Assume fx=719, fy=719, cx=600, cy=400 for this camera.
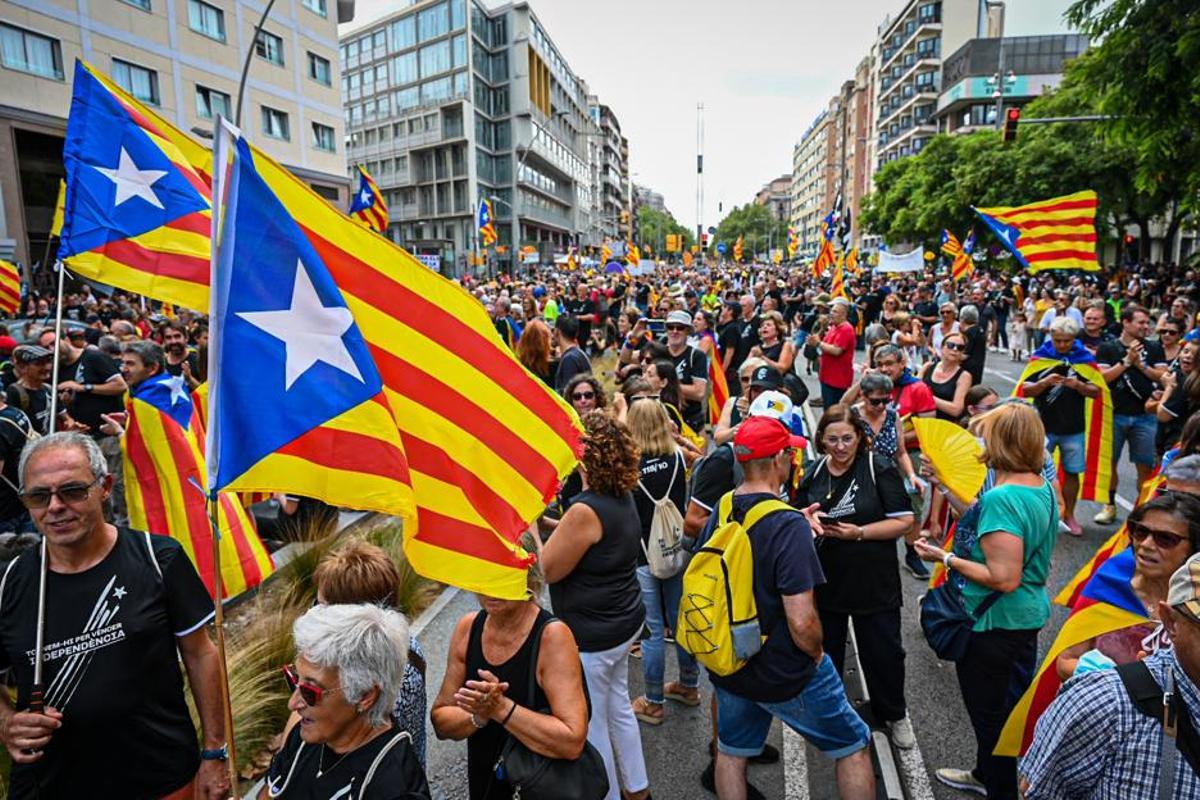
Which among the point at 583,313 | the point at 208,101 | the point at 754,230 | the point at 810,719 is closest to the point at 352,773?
the point at 810,719

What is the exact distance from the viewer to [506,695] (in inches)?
101

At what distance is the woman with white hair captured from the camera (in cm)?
206

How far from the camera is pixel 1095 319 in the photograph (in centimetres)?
743

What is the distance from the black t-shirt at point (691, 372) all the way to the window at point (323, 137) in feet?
113

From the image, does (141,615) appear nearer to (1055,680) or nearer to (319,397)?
(319,397)

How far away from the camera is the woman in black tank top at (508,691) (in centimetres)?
243

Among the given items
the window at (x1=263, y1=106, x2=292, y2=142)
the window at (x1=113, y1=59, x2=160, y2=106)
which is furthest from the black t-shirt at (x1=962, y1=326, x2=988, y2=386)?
the window at (x1=263, y1=106, x2=292, y2=142)

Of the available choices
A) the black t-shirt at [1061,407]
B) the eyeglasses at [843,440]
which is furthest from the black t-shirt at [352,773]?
the black t-shirt at [1061,407]

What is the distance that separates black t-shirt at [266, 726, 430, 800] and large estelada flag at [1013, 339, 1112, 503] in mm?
6462

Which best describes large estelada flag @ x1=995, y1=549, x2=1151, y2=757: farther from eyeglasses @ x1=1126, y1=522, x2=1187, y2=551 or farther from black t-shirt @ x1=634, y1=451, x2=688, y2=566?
black t-shirt @ x1=634, y1=451, x2=688, y2=566

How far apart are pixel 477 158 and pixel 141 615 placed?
213 ft

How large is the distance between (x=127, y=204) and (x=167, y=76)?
2975cm

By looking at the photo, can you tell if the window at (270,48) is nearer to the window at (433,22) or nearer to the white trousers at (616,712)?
the window at (433,22)

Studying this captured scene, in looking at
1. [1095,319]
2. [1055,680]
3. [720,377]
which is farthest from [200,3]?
[1055,680]
